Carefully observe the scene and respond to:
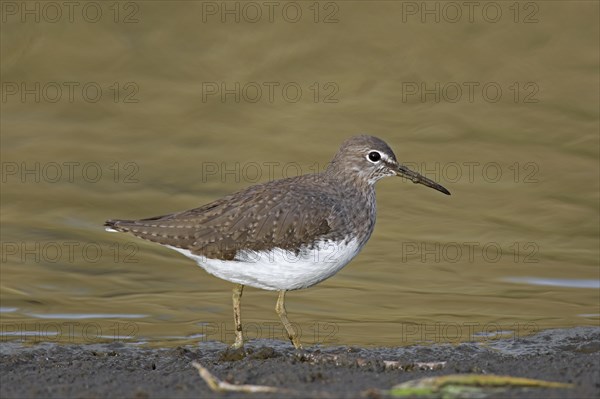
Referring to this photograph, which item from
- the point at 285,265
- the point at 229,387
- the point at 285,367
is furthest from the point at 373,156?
the point at 229,387

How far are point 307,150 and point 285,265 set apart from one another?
738cm

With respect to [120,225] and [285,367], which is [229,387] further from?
[120,225]

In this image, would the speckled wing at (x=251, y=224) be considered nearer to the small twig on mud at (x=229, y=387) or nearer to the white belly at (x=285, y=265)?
the white belly at (x=285, y=265)

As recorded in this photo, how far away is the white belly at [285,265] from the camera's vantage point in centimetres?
980

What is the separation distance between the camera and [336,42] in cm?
1964

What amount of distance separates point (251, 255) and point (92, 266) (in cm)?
416

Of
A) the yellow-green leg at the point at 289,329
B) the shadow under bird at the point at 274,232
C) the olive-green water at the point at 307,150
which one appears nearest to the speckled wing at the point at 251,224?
the shadow under bird at the point at 274,232

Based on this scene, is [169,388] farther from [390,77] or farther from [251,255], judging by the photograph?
[390,77]

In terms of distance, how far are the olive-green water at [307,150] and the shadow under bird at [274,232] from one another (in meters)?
1.29

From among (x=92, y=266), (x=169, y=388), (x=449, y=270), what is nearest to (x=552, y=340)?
(x=449, y=270)

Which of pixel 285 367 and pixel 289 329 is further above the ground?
pixel 289 329

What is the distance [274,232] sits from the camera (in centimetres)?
992

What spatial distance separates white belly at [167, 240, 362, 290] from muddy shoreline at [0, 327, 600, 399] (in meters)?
0.72

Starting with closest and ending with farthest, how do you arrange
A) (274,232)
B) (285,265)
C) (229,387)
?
(229,387)
(285,265)
(274,232)
